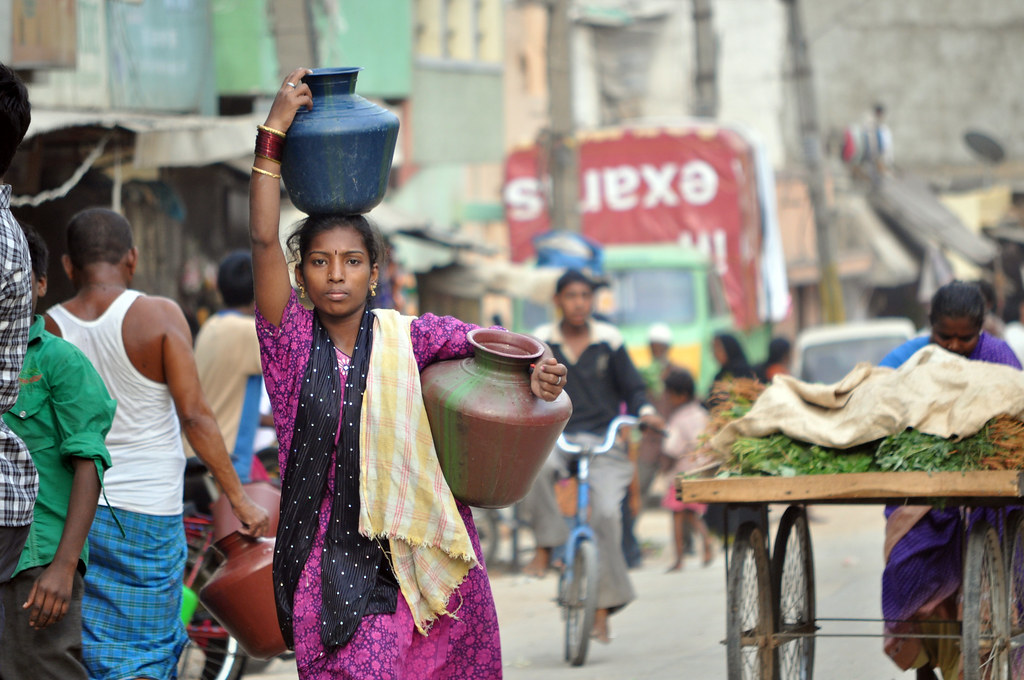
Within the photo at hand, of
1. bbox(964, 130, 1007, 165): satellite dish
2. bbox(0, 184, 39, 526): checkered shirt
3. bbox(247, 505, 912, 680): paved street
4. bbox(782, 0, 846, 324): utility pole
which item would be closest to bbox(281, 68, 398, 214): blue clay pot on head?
bbox(0, 184, 39, 526): checkered shirt

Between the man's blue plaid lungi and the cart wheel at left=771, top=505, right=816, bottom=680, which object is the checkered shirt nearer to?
the man's blue plaid lungi

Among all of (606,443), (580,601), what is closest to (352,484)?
(580,601)

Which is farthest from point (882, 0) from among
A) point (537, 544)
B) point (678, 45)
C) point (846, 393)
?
point (846, 393)

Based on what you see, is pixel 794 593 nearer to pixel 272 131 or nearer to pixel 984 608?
pixel 984 608

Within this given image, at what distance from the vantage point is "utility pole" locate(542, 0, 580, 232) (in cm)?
1672

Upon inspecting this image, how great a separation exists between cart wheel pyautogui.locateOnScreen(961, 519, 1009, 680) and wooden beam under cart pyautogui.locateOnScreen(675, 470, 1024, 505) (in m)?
0.19

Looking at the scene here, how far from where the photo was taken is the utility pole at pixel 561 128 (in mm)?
16719

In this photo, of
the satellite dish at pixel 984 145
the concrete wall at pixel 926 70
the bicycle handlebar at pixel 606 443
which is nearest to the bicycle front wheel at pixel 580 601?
the bicycle handlebar at pixel 606 443

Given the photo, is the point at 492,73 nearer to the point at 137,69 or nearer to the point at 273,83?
the point at 273,83

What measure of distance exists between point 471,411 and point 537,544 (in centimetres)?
509

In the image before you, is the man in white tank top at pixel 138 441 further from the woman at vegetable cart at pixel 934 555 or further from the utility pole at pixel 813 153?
the utility pole at pixel 813 153

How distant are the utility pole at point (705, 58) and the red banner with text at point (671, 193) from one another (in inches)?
56.8

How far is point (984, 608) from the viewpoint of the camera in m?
4.97

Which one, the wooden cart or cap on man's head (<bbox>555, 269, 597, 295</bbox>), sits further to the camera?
cap on man's head (<bbox>555, 269, 597, 295</bbox>)
